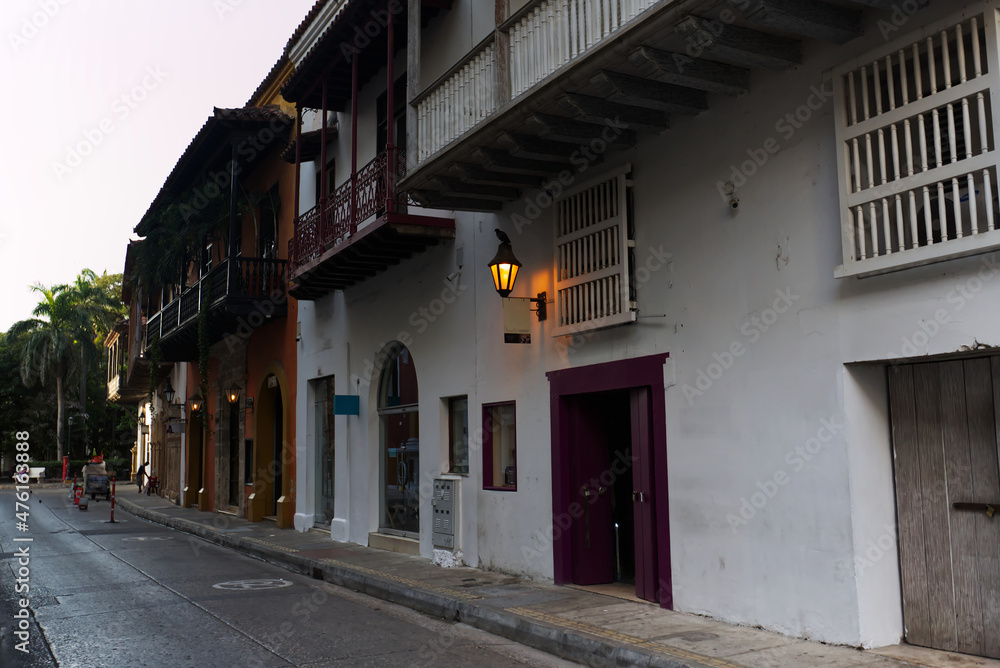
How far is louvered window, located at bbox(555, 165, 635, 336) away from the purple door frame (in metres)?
0.50

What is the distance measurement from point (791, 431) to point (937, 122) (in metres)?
2.54

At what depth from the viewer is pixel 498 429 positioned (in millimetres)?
11164

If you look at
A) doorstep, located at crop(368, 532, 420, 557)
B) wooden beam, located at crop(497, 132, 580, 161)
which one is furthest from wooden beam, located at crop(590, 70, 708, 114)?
doorstep, located at crop(368, 532, 420, 557)

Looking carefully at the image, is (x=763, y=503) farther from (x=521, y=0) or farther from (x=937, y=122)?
(x=521, y=0)

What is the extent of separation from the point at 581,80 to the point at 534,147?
1.65 metres

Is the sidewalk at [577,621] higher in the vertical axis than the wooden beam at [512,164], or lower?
lower

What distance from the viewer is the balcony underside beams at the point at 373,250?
39.3 feet

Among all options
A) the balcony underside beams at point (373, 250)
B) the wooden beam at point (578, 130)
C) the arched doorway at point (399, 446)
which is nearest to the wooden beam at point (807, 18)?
the wooden beam at point (578, 130)

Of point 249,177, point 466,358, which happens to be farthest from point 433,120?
point 249,177

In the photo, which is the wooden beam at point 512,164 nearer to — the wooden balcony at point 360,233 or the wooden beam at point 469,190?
the wooden beam at point 469,190

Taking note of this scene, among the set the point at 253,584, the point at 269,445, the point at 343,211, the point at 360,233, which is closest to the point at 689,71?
the point at 360,233

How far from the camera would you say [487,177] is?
32.4 ft

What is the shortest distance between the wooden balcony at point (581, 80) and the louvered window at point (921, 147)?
372 mm

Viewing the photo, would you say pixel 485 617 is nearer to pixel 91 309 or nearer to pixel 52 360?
pixel 52 360
